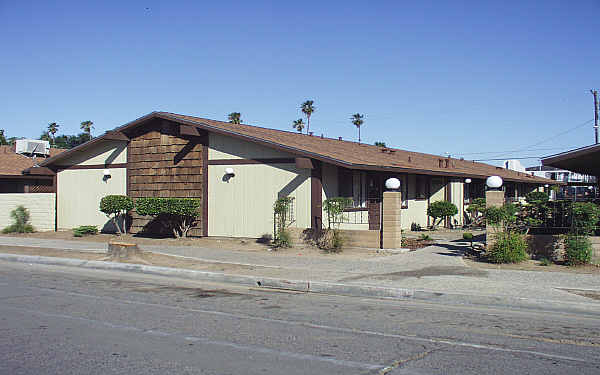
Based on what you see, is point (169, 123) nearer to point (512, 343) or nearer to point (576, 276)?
point (576, 276)

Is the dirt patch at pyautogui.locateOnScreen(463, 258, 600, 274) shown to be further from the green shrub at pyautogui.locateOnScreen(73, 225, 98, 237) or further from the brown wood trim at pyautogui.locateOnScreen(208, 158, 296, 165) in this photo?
the green shrub at pyautogui.locateOnScreen(73, 225, 98, 237)

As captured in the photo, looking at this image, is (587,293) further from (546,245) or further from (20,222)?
(20,222)

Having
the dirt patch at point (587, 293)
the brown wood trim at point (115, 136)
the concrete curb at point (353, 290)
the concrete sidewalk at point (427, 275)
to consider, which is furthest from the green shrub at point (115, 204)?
the dirt patch at point (587, 293)

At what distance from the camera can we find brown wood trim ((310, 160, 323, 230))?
16922mm

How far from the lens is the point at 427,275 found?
11789 mm

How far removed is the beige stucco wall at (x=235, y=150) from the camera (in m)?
18.2

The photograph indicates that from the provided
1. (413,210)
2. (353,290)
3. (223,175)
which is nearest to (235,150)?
(223,175)

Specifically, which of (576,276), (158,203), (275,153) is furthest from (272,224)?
(576,276)

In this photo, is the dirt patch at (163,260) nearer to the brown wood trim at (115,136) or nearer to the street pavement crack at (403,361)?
the brown wood trim at (115,136)

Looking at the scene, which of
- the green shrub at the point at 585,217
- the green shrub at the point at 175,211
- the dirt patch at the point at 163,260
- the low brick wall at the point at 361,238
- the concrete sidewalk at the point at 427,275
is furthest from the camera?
the green shrub at the point at 175,211

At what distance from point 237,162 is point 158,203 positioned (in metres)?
3.13

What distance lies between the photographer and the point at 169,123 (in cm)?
2062

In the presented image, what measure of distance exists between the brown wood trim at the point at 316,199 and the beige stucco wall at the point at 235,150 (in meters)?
1.20

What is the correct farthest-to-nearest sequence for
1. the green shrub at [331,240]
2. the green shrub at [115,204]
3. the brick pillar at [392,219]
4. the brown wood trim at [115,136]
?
the brown wood trim at [115,136], the green shrub at [115,204], the green shrub at [331,240], the brick pillar at [392,219]
